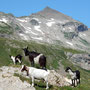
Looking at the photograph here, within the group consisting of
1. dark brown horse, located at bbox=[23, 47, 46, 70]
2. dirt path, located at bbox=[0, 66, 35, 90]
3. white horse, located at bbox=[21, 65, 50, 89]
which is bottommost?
dirt path, located at bbox=[0, 66, 35, 90]

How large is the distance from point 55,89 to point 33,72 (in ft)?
11.8

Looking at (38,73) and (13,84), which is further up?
(38,73)

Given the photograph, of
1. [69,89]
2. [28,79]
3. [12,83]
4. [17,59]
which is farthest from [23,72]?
[17,59]

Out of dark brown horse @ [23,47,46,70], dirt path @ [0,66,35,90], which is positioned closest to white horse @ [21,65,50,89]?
dirt path @ [0,66,35,90]

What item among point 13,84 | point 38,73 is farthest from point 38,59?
point 13,84

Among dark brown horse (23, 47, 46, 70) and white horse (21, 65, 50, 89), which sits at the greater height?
dark brown horse (23, 47, 46, 70)

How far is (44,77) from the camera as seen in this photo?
24609 mm

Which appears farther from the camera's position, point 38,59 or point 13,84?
point 38,59

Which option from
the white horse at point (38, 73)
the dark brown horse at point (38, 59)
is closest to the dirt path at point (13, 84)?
the white horse at point (38, 73)

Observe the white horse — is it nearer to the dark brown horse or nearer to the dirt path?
the dirt path

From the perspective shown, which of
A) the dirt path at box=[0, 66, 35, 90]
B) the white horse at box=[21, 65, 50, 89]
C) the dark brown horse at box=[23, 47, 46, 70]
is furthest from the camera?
the dark brown horse at box=[23, 47, 46, 70]

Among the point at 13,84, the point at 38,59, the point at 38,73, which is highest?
the point at 38,59

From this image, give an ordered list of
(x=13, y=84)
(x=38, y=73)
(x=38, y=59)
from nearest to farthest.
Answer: (x=13, y=84), (x=38, y=73), (x=38, y=59)

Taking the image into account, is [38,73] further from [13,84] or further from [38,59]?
[38,59]
